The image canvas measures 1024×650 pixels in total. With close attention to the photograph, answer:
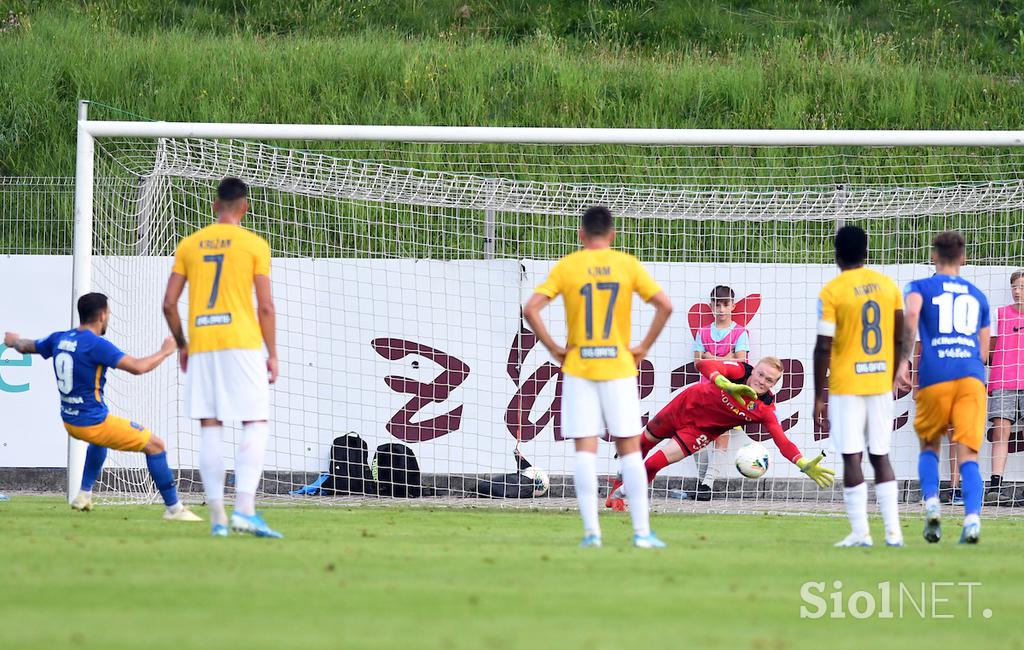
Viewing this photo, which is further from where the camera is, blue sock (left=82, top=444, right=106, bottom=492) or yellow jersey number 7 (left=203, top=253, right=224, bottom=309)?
blue sock (left=82, top=444, right=106, bottom=492)

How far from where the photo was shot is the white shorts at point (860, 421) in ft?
25.1

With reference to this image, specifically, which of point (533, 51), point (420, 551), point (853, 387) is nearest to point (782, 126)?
point (533, 51)

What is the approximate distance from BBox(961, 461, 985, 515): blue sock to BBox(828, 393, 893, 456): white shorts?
0.93m

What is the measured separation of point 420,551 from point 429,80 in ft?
44.8

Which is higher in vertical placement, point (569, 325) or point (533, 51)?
point (533, 51)

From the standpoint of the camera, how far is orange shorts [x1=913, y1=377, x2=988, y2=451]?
27.2ft

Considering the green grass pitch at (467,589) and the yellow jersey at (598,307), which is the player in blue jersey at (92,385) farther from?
the yellow jersey at (598,307)

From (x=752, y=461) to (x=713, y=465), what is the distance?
85 cm

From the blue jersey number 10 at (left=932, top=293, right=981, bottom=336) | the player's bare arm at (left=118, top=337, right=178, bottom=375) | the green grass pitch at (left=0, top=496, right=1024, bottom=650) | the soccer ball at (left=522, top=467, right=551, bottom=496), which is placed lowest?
the soccer ball at (left=522, top=467, right=551, bottom=496)

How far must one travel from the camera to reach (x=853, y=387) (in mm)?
→ 7688

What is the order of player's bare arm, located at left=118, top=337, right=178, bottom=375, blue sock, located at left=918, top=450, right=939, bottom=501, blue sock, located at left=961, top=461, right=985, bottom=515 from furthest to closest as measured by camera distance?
player's bare arm, located at left=118, top=337, right=178, bottom=375, blue sock, located at left=918, top=450, right=939, bottom=501, blue sock, located at left=961, top=461, right=985, bottom=515

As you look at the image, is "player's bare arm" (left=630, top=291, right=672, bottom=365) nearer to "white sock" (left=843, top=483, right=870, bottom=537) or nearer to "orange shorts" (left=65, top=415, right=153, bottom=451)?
"white sock" (left=843, top=483, right=870, bottom=537)

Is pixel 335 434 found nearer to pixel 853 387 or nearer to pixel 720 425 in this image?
pixel 720 425

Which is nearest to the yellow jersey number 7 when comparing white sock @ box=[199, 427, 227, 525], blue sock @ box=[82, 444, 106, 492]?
white sock @ box=[199, 427, 227, 525]
